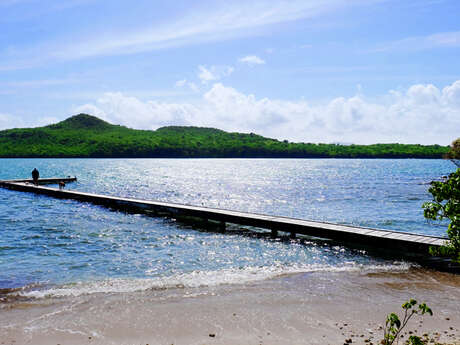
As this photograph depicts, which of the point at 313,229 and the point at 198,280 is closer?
the point at 198,280

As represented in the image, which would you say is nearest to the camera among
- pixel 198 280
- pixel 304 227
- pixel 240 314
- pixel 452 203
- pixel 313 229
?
pixel 452 203

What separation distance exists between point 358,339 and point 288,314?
200 centimetres

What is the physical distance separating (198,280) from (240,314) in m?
3.52

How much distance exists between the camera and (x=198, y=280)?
1311cm

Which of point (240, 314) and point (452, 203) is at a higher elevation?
point (452, 203)

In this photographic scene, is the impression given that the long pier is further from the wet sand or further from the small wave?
the wet sand

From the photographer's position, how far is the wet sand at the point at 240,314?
8.45 meters

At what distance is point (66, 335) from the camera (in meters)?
8.53

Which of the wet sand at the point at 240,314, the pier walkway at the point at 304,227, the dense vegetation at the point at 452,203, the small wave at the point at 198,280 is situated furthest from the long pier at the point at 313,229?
the dense vegetation at the point at 452,203

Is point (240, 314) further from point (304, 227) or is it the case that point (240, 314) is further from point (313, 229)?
point (304, 227)

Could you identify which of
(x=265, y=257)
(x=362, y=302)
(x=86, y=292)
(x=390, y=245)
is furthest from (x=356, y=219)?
(x=86, y=292)

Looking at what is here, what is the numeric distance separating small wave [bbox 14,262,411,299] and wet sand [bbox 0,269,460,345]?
461 mm

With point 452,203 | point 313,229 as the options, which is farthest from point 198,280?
point 452,203

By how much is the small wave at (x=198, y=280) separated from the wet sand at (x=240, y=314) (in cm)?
46
